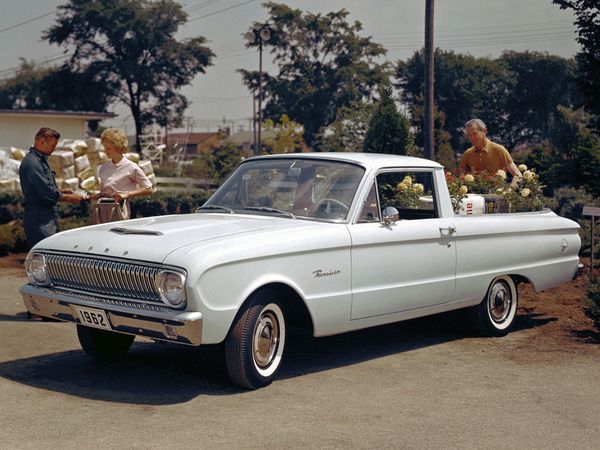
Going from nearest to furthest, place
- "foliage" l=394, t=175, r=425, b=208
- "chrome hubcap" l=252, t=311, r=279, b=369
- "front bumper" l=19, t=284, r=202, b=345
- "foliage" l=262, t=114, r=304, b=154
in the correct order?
"front bumper" l=19, t=284, r=202, b=345
"chrome hubcap" l=252, t=311, r=279, b=369
"foliage" l=394, t=175, r=425, b=208
"foliage" l=262, t=114, r=304, b=154

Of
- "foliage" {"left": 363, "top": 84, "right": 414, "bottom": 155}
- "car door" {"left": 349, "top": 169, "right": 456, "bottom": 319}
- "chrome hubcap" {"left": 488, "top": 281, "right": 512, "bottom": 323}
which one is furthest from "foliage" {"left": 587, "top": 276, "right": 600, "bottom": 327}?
"foliage" {"left": 363, "top": 84, "right": 414, "bottom": 155}

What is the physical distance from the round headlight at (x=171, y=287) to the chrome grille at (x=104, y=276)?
2.4 inches

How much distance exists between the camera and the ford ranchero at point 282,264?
6.22 metres

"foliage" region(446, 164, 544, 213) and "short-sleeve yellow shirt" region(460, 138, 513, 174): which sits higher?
"short-sleeve yellow shirt" region(460, 138, 513, 174)

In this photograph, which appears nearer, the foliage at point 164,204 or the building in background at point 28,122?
the foliage at point 164,204

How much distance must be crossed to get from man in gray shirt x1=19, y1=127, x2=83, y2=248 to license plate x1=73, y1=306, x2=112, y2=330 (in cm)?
302

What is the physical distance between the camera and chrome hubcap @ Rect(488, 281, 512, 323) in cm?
902

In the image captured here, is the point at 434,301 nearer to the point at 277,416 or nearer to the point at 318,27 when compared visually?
the point at 277,416

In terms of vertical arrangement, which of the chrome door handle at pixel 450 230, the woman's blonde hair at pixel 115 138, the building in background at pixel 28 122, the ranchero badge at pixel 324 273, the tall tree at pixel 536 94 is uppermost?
the tall tree at pixel 536 94

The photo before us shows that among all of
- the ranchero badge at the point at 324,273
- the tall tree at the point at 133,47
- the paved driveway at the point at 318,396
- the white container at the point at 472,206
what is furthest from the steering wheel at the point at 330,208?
the tall tree at the point at 133,47

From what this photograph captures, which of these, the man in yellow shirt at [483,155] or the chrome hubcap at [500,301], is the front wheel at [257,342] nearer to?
the chrome hubcap at [500,301]

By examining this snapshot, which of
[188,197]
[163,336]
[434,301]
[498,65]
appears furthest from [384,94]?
[498,65]

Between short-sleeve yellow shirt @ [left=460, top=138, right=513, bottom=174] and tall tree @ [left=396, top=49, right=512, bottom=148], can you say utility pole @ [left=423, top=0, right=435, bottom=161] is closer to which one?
short-sleeve yellow shirt @ [left=460, top=138, right=513, bottom=174]

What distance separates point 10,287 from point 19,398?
6.38 metres
